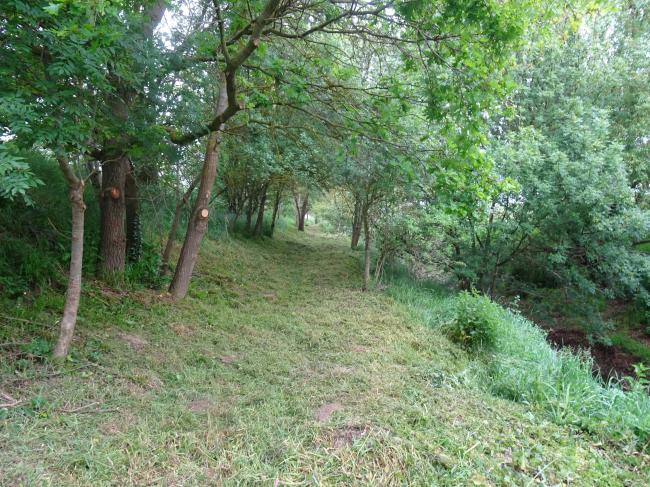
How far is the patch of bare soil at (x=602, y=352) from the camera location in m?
8.07

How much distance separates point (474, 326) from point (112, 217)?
16.8 feet

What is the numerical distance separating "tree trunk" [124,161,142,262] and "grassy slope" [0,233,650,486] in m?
1.33

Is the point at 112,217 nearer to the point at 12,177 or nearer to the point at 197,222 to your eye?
the point at 197,222

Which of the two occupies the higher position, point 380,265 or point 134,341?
point 380,265

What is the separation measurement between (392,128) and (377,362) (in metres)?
2.48

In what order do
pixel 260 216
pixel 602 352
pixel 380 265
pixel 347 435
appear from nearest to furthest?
pixel 347 435 → pixel 380 265 → pixel 602 352 → pixel 260 216

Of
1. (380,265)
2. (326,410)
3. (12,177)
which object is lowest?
(326,410)

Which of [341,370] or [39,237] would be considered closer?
[341,370]

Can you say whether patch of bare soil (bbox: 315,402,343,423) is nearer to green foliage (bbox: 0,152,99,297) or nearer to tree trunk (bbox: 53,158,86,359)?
tree trunk (bbox: 53,158,86,359)

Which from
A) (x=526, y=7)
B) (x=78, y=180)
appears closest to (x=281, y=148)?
(x=78, y=180)

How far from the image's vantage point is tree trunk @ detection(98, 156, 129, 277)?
5.26 metres

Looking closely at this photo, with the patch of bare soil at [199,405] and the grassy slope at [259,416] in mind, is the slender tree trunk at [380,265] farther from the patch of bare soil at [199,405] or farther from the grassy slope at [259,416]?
the patch of bare soil at [199,405]

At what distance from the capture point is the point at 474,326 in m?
5.24

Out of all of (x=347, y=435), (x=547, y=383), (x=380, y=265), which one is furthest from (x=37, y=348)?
(x=380, y=265)
